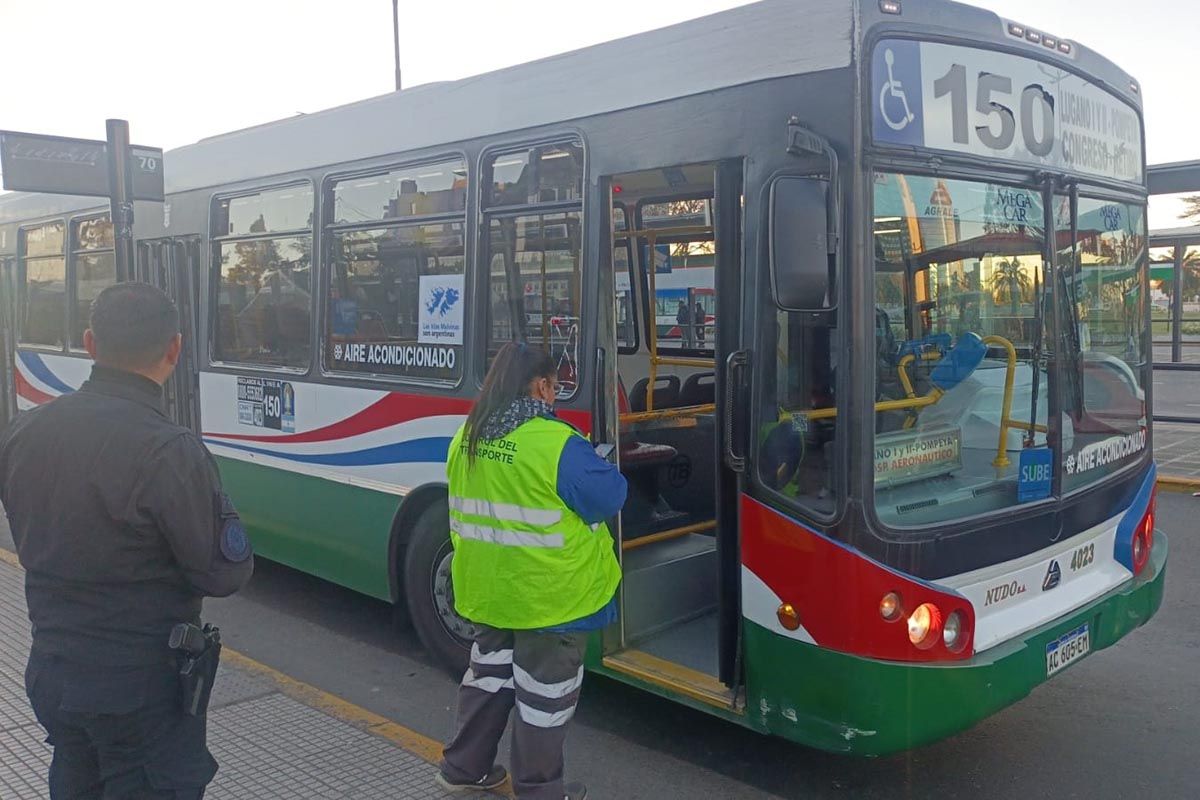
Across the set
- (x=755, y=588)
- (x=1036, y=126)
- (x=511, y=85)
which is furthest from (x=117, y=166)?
(x=1036, y=126)

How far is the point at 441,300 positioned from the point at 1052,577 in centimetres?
311

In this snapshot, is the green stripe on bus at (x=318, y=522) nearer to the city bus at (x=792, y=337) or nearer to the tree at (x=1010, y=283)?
the city bus at (x=792, y=337)

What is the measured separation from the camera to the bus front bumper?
3623 millimetres

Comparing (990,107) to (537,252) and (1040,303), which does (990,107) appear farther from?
(537,252)

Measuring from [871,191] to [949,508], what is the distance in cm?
118

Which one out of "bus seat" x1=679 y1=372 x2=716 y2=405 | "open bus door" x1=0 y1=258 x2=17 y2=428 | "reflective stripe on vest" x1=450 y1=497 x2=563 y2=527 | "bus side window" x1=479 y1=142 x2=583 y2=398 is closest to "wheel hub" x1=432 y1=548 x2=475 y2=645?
"bus side window" x1=479 y1=142 x2=583 y2=398

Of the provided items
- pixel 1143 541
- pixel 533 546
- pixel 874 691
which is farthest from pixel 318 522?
pixel 1143 541

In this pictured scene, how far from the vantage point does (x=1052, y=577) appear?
421 centimetres

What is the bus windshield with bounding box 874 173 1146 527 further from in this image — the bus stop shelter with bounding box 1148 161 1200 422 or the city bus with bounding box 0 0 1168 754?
the bus stop shelter with bounding box 1148 161 1200 422

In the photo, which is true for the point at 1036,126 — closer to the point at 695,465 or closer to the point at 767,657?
the point at 767,657

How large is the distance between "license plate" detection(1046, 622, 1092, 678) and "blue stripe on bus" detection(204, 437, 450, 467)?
112 inches

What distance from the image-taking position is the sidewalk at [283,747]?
13.4 ft

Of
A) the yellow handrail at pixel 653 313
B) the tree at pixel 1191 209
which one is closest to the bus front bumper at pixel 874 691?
the yellow handrail at pixel 653 313

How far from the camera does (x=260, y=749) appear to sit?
14.5 feet
